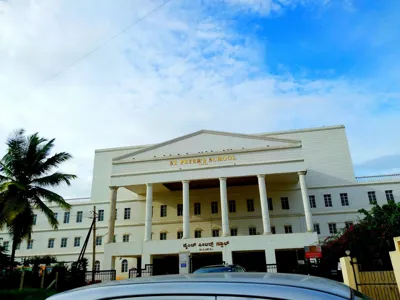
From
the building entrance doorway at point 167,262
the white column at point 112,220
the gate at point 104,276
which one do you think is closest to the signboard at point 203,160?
the white column at point 112,220

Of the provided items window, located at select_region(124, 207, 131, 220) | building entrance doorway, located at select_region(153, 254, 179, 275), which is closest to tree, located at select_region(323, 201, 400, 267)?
building entrance doorway, located at select_region(153, 254, 179, 275)

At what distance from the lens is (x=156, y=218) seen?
113 feet

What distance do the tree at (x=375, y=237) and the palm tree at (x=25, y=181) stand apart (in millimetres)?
20059

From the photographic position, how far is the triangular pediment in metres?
30.0

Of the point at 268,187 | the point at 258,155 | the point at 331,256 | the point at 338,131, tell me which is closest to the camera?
the point at 331,256

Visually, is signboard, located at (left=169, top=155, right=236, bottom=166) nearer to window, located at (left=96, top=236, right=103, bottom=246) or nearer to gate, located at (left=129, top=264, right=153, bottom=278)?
gate, located at (left=129, top=264, right=153, bottom=278)

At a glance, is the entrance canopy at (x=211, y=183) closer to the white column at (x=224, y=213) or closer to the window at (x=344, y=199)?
the white column at (x=224, y=213)

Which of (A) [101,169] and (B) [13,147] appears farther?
(A) [101,169]

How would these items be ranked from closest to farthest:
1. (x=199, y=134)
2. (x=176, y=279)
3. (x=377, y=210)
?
(x=176, y=279), (x=377, y=210), (x=199, y=134)

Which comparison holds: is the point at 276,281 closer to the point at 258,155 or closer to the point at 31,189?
the point at 31,189

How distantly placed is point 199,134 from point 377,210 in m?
16.5

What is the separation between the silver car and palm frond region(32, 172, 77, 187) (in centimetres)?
2356

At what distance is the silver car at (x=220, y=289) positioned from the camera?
1540 millimetres

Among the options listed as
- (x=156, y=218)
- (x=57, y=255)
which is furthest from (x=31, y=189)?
(x=57, y=255)
